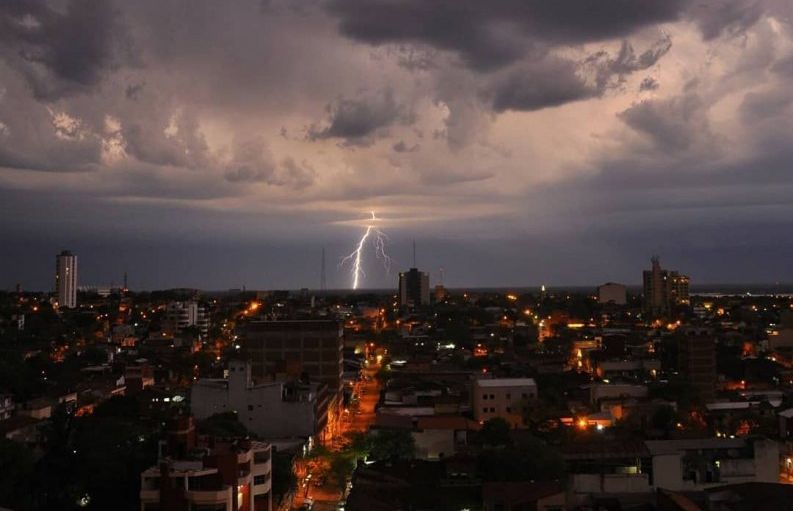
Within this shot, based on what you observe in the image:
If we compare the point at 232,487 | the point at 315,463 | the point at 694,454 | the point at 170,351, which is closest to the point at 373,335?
the point at 170,351

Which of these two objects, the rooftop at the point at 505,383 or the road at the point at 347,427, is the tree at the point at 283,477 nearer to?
the road at the point at 347,427

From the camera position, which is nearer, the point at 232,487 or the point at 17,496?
the point at 232,487

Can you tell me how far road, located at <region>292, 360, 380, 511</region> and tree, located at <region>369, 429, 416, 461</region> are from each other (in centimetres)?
156

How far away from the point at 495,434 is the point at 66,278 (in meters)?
92.6

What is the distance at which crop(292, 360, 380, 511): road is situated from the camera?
19.4 m

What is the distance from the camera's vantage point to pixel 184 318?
215 ft

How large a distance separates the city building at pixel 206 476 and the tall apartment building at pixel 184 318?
46.8 m

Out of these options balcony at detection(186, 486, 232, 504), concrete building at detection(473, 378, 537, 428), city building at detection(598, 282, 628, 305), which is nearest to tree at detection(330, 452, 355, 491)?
balcony at detection(186, 486, 232, 504)

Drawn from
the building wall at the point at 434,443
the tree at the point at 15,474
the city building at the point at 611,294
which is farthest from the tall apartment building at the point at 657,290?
the tree at the point at 15,474

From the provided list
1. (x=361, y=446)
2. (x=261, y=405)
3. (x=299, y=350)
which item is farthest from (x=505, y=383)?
(x=299, y=350)

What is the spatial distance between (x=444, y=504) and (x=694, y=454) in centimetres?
682

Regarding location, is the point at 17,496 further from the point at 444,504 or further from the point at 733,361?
the point at 733,361

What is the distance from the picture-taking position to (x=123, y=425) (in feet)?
69.2

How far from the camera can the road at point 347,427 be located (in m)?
19.4
